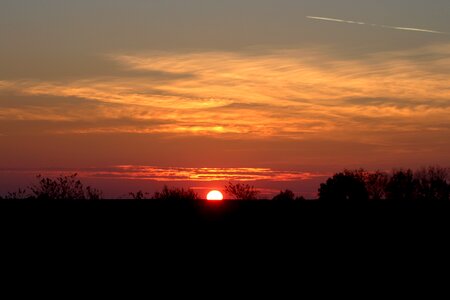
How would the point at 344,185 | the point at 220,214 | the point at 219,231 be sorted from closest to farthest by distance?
the point at 219,231 → the point at 220,214 → the point at 344,185

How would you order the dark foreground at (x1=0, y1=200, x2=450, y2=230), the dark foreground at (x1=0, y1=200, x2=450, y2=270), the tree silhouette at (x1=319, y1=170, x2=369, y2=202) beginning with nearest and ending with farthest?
the dark foreground at (x1=0, y1=200, x2=450, y2=270), the dark foreground at (x1=0, y1=200, x2=450, y2=230), the tree silhouette at (x1=319, y1=170, x2=369, y2=202)

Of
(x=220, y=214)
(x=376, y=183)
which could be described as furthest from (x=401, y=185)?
(x=220, y=214)

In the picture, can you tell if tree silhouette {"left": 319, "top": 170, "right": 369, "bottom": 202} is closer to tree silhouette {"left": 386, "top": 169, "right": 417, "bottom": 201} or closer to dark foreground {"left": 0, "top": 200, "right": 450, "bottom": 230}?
tree silhouette {"left": 386, "top": 169, "right": 417, "bottom": 201}

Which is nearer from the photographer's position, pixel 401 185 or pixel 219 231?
pixel 219 231

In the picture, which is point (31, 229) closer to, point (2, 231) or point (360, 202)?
point (2, 231)

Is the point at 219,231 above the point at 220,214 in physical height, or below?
below

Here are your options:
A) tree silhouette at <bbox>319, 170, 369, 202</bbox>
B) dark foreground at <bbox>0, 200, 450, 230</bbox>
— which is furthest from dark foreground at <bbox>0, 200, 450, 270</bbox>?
tree silhouette at <bbox>319, 170, 369, 202</bbox>

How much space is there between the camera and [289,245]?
817 inches

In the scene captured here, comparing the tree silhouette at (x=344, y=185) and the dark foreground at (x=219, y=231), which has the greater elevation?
the tree silhouette at (x=344, y=185)

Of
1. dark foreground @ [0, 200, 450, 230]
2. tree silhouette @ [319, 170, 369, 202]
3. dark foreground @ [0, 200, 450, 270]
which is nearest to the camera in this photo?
dark foreground @ [0, 200, 450, 270]

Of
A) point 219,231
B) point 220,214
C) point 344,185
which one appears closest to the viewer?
point 219,231

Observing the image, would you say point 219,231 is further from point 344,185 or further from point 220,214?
point 344,185

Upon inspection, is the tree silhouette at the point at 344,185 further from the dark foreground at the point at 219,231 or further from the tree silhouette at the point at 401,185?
the dark foreground at the point at 219,231

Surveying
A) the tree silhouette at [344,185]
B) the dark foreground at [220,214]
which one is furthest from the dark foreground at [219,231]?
the tree silhouette at [344,185]
